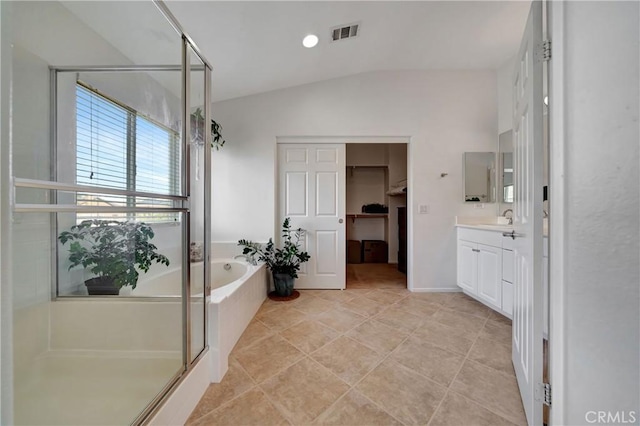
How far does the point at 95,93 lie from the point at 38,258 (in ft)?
3.46

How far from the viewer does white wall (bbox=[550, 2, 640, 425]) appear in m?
0.58

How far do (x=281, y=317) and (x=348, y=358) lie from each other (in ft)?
2.73

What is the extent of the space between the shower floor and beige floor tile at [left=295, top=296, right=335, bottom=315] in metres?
1.27

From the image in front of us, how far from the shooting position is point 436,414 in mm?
1094

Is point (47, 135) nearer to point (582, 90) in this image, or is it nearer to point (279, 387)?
point (279, 387)

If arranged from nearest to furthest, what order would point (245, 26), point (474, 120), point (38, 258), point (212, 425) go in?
point (212, 425) < point (38, 258) < point (245, 26) < point (474, 120)

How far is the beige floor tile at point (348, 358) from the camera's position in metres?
1.36

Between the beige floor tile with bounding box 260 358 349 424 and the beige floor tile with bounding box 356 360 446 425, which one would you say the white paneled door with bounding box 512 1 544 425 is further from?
the beige floor tile with bounding box 260 358 349 424

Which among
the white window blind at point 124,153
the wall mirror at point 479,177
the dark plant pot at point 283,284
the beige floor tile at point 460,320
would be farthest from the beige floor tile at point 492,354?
the white window blind at point 124,153

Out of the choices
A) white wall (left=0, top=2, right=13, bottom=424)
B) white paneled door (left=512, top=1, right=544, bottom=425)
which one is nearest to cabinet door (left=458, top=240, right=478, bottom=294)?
white paneled door (left=512, top=1, right=544, bottom=425)

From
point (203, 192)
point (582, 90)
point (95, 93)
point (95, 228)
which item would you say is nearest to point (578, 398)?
point (582, 90)

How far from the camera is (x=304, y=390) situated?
4.05 feet

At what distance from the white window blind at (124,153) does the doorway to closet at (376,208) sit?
3.04 metres

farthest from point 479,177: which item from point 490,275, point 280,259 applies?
point 280,259
